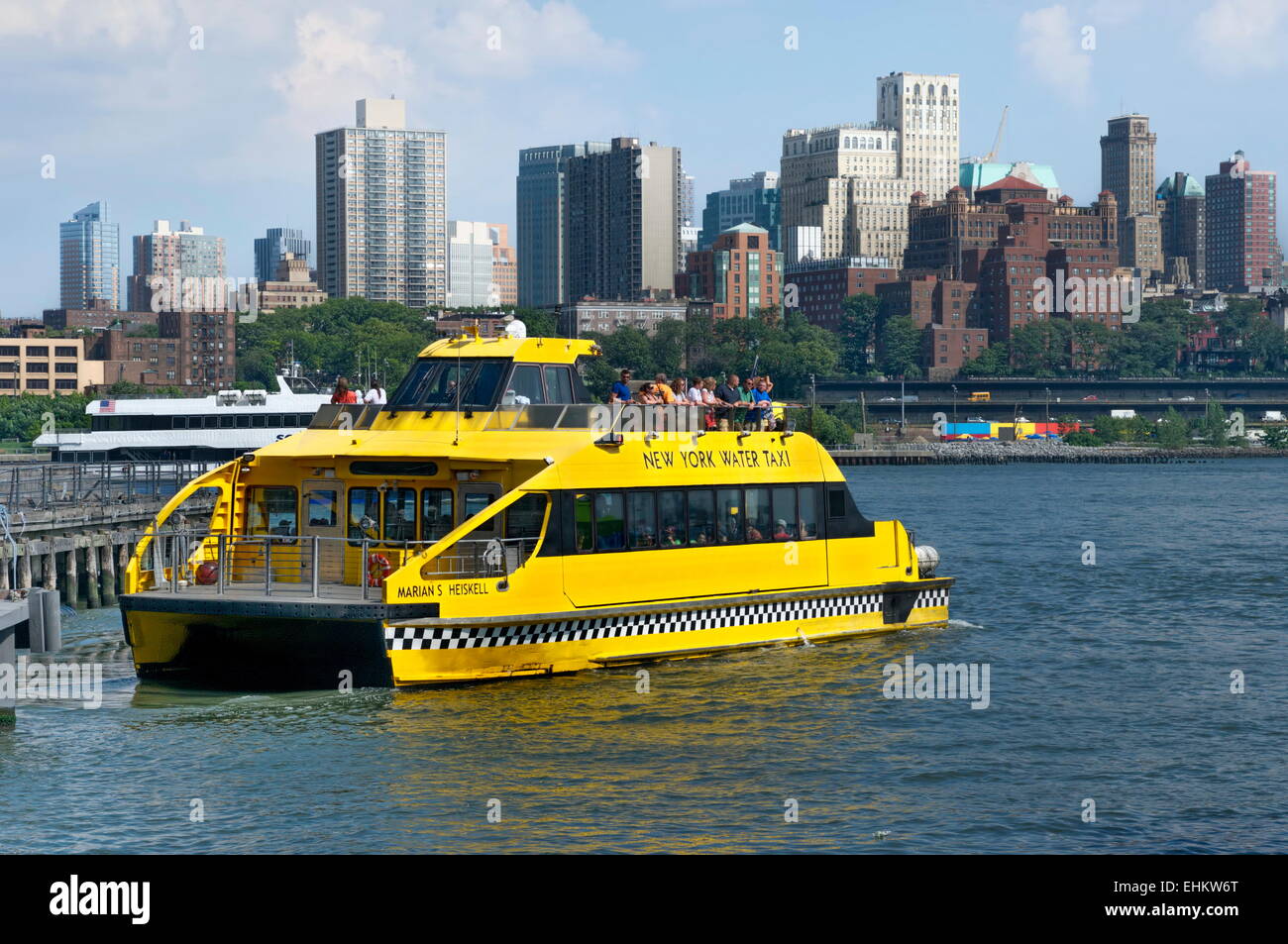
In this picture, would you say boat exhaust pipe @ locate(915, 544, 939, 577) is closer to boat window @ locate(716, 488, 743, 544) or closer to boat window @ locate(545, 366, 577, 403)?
boat window @ locate(716, 488, 743, 544)

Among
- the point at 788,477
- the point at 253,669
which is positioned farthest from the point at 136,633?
the point at 788,477

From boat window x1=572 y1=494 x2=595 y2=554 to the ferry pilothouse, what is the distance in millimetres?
24

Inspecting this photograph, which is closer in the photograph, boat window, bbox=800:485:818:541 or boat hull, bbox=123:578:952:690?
boat hull, bbox=123:578:952:690

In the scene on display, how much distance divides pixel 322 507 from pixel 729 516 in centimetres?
602

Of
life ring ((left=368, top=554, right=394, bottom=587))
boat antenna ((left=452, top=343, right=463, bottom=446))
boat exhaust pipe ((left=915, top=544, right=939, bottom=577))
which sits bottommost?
boat exhaust pipe ((left=915, top=544, right=939, bottom=577))

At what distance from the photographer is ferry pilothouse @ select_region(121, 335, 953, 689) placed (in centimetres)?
2112

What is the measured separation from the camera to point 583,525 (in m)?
23.0

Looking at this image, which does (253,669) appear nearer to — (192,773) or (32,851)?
(192,773)

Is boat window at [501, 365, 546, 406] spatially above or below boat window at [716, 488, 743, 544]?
above

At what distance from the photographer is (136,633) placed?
21859mm

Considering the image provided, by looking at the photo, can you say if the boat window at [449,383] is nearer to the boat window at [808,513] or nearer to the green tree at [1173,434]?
the boat window at [808,513]

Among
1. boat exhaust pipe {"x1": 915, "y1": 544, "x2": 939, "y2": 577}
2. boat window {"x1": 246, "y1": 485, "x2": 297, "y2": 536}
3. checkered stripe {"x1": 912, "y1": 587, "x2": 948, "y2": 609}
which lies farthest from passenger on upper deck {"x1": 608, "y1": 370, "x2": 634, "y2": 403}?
boat exhaust pipe {"x1": 915, "y1": 544, "x2": 939, "y2": 577}
